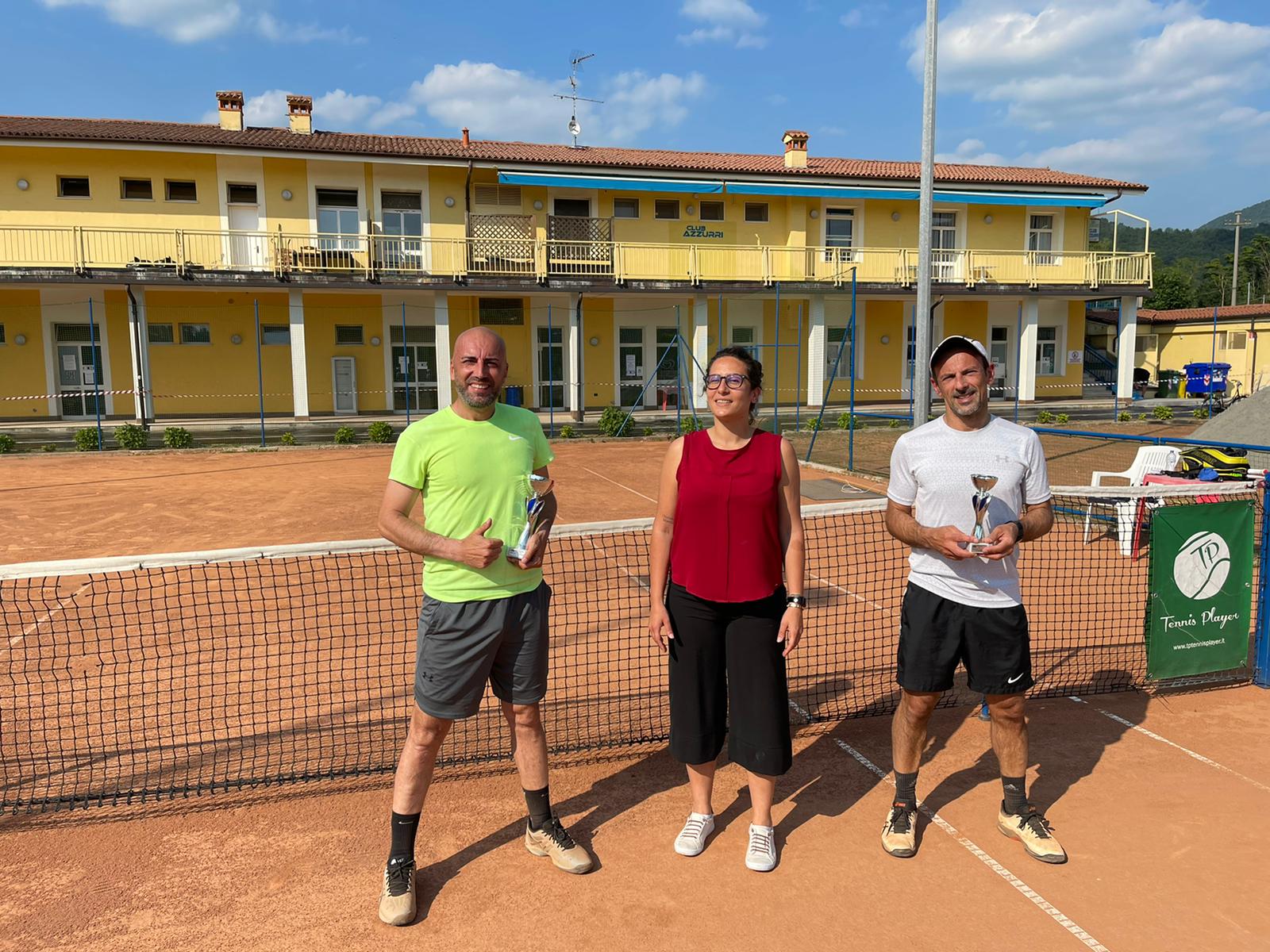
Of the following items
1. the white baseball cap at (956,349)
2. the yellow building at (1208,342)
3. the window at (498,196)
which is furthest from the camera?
the yellow building at (1208,342)

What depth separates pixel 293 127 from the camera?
86.6ft

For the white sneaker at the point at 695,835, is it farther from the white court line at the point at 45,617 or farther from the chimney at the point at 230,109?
the chimney at the point at 230,109

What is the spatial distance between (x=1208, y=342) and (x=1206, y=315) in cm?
155

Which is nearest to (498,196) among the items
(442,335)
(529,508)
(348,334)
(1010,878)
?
(442,335)

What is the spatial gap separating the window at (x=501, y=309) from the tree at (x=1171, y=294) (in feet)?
204

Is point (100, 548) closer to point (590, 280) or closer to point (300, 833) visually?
point (300, 833)

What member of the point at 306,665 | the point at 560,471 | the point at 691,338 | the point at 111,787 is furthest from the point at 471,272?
the point at 111,787

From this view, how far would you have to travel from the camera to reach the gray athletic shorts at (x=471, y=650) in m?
3.33

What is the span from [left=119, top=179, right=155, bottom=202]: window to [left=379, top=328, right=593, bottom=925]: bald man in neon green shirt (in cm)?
2518

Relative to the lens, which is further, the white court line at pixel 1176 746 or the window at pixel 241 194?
the window at pixel 241 194

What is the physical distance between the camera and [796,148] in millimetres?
29188

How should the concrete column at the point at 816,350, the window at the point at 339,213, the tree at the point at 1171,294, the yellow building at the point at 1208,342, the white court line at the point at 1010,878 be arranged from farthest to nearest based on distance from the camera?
the tree at the point at 1171,294, the yellow building at the point at 1208,342, the concrete column at the point at 816,350, the window at the point at 339,213, the white court line at the point at 1010,878

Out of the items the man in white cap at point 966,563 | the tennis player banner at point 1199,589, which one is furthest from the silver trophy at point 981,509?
the tennis player banner at point 1199,589

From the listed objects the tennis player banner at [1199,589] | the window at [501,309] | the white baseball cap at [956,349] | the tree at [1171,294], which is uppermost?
the tree at [1171,294]
